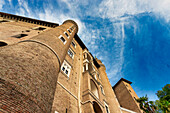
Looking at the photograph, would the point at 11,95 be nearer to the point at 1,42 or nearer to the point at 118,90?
the point at 1,42

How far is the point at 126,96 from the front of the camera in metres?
26.6

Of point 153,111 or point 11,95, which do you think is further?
point 153,111

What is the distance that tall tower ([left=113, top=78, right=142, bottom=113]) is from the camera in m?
23.3

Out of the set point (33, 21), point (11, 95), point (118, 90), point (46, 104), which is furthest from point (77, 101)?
point (118, 90)

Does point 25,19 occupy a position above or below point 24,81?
above

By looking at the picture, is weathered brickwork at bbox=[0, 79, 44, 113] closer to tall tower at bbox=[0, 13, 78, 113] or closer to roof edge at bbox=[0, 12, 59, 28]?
tall tower at bbox=[0, 13, 78, 113]

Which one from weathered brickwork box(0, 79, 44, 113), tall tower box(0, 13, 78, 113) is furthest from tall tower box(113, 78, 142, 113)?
weathered brickwork box(0, 79, 44, 113)

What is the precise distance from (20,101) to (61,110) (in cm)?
491

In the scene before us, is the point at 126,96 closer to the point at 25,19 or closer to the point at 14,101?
the point at 14,101

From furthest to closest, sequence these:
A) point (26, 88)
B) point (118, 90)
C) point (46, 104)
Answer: point (118, 90), point (46, 104), point (26, 88)

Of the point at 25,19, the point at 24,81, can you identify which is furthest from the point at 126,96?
the point at 25,19

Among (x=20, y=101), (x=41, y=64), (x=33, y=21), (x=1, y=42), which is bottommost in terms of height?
(x=20, y=101)

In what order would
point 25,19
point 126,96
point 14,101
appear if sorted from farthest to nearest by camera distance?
point 126,96
point 25,19
point 14,101

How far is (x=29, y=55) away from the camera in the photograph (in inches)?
198
